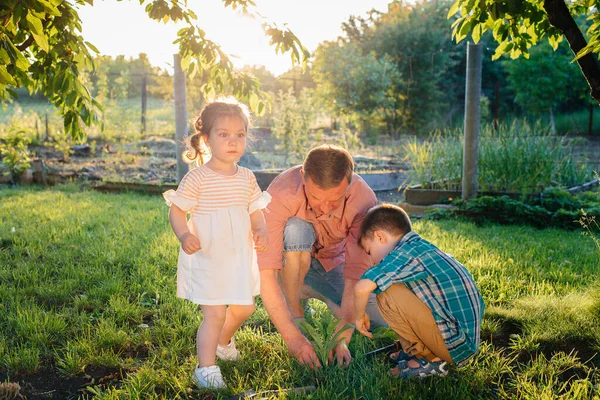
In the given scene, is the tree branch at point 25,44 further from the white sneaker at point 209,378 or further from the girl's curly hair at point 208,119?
the white sneaker at point 209,378

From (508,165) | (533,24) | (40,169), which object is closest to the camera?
(533,24)

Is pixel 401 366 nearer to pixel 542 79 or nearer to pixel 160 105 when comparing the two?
pixel 542 79

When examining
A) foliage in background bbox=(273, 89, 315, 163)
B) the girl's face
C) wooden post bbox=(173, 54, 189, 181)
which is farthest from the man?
foliage in background bbox=(273, 89, 315, 163)

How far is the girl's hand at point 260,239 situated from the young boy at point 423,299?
49 centimetres

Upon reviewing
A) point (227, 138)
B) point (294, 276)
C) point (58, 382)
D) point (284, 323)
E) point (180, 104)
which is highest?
point (180, 104)

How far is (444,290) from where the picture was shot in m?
2.48

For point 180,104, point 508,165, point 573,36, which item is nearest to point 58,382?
point 573,36

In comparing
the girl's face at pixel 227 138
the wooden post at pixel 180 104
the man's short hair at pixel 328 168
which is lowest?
the man's short hair at pixel 328 168

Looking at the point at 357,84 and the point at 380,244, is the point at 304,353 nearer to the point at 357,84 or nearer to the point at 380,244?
the point at 380,244

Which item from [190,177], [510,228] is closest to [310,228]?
[190,177]

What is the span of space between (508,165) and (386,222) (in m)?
5.08

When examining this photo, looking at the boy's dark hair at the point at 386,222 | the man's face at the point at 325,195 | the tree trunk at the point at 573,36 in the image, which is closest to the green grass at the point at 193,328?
the boy's dark hair at the point at 386,222

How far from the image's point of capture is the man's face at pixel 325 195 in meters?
2.69

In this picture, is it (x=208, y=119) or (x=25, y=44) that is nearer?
(x=208, y=119)
